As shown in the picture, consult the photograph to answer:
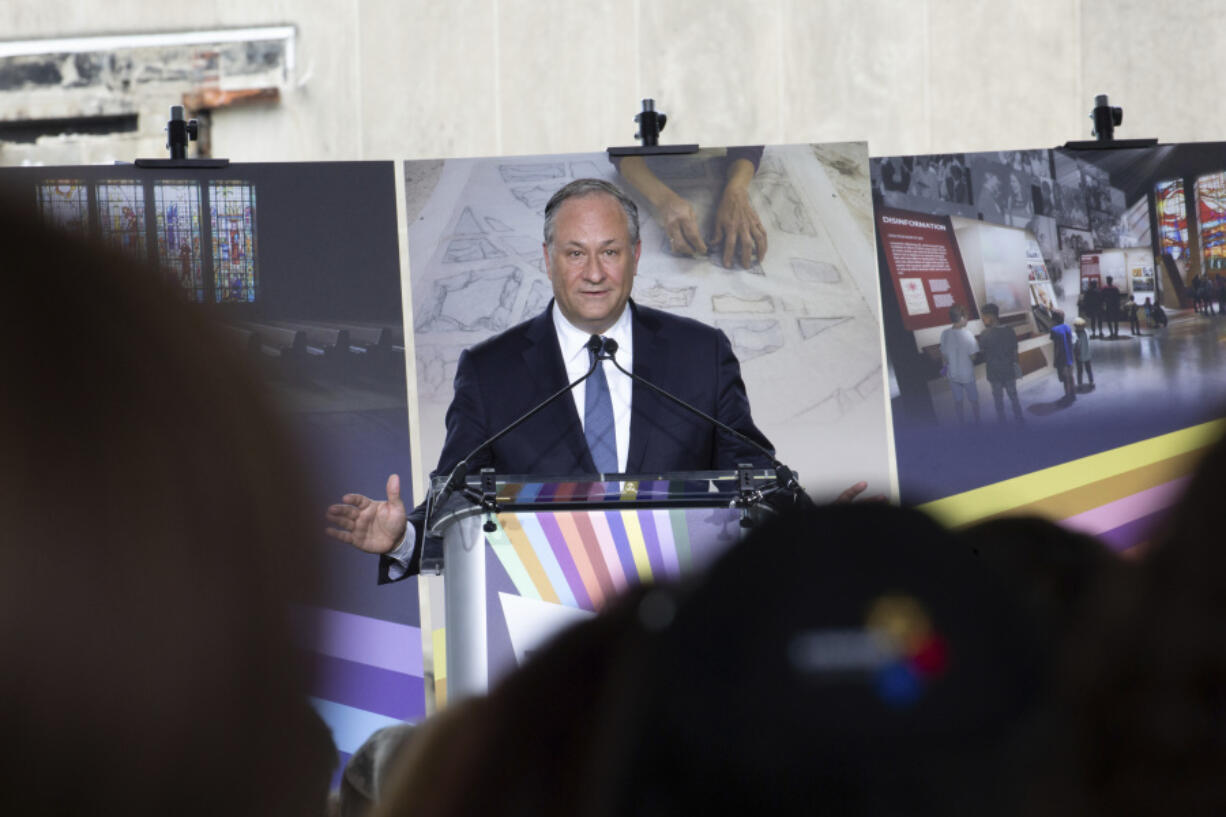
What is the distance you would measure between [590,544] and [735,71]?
3.32 meters

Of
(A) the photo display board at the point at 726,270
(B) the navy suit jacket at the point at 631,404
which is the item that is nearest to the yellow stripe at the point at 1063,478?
(A) the photo display board at the point at 726,270

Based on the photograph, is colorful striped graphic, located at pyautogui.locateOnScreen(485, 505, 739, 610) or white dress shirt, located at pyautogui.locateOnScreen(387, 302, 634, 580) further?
white dress shirt, located at pyautogui.locateOnScreen(387, 302, 634, 580)

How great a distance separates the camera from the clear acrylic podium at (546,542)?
→ 216 cm

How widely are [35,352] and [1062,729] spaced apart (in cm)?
43

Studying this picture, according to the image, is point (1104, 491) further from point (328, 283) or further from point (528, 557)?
point (328, 283)

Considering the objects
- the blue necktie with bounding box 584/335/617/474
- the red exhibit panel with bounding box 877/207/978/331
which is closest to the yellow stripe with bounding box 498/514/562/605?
the blue necktie with bounding box 584/335/617/474

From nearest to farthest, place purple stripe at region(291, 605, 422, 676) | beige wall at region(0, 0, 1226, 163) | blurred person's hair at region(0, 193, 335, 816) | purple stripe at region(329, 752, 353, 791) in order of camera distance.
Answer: blurred person's hair at region(0, 193, 335, 816) < purple stripe at region(329, 752, 353, 791) < purple stripe at region(291, 605, 422, 676) < beige wall at region(0, 0, 1226, 163)

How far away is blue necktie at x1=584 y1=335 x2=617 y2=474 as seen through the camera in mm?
3455

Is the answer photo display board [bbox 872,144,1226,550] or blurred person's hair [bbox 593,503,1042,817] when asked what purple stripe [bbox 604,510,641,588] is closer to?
blurred person's hair [bbox 593,503,1042,817]

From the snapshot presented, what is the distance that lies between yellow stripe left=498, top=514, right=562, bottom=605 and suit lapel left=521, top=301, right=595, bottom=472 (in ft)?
3.76

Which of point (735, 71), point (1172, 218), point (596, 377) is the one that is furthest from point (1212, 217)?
point (596, 377)

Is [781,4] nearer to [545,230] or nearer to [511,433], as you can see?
[545,230]

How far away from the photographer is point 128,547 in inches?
21.9

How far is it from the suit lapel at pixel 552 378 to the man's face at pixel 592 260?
3.4 inches
